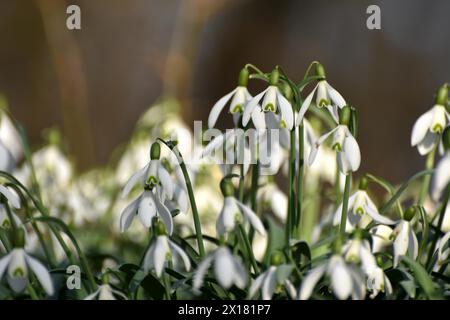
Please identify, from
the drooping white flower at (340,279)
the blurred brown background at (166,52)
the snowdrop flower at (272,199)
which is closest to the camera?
the drooping white flower at (340,279)

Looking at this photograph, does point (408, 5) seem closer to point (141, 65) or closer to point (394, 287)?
point (141, 65)

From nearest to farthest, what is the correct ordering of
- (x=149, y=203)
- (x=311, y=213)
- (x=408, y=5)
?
(x=149, y=203) → (x=311, y=213) → (x=408, y=5)

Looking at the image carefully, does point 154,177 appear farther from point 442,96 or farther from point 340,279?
point 442,96

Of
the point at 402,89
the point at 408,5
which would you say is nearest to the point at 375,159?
the point at 402,89

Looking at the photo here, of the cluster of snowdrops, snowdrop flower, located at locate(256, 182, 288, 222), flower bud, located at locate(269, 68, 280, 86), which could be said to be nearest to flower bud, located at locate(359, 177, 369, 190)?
the cluster of snowdrops

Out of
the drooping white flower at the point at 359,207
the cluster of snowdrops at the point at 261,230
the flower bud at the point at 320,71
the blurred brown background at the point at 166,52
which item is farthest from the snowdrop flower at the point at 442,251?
the blurred brown background at the point at 166,52

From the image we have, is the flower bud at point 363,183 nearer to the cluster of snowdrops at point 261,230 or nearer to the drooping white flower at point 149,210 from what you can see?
the cluster of snowdrops at point 261,230
